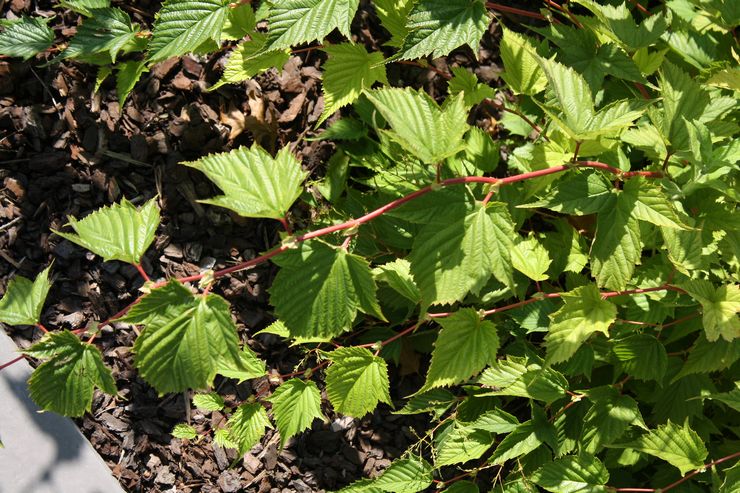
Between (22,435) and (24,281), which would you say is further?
(22,435)

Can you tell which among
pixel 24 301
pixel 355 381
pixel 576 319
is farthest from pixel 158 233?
pixel 576 319

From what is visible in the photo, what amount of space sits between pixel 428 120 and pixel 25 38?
52.1 inches

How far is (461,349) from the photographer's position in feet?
5.41

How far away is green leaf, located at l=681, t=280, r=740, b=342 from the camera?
4.90ft

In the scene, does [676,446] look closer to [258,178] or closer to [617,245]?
[617,245]

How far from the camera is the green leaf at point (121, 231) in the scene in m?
1.46

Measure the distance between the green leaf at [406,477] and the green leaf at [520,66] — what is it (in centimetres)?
122

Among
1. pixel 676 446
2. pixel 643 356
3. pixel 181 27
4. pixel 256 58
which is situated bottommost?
pixel 676 446

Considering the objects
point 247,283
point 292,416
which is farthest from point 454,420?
point 247,283

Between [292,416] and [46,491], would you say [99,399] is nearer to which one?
[46,491]

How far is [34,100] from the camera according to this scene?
2.27 metres

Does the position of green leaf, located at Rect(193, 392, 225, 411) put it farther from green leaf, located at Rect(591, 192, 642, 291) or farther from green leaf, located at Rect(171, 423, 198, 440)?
green leaf, located at Rect(591, 192, 642, 291)

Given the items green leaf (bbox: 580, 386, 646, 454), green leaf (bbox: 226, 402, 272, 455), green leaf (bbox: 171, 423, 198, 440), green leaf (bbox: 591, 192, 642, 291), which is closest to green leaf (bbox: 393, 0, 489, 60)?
green leaf (bbox: 591, 192, 642, 291)

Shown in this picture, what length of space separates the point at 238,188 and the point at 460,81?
0.89 metres
